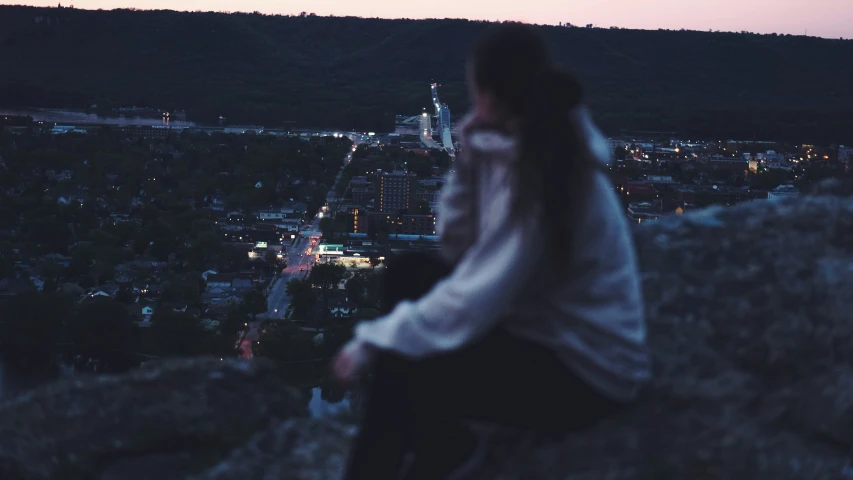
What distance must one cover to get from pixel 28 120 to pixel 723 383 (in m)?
44.2

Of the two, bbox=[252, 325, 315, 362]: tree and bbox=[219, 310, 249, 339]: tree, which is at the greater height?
bbox=[252, 325, 315, 362]: tree

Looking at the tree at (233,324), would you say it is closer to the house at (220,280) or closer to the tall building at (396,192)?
the house at (220,280)

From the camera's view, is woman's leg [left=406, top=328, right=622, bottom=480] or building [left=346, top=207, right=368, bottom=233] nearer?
woman's leg [left=406, top=328, right=622, bottom=480]

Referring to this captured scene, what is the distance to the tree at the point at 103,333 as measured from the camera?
417 inches

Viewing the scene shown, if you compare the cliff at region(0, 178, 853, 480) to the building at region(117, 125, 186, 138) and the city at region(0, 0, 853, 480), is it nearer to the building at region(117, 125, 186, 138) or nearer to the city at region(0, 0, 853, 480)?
the city at region(0, 0, 853, 480)

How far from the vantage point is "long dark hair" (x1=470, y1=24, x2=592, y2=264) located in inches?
54.7

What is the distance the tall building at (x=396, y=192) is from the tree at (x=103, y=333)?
30.0ft

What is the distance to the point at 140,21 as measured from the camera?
65.6 meters

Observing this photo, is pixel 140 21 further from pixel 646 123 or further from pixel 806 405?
pixel 806 405

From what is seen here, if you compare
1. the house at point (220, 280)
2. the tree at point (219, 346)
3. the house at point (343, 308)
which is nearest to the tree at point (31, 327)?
the tree at point (219, 346)

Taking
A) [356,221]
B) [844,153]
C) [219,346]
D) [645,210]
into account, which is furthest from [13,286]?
[844,153]

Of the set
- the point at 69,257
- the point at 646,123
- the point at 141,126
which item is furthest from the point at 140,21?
the point at 69,257

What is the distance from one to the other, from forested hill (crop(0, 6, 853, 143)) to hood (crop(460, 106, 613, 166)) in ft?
130

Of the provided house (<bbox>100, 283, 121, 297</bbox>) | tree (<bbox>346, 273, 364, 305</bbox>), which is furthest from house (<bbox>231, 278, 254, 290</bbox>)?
tree (<bbox>346, 273, 364, 305</bbox>)
